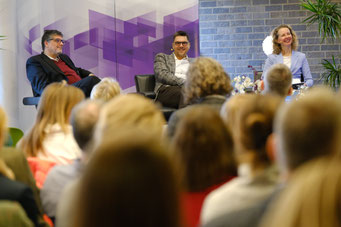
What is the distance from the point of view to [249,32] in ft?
23.7

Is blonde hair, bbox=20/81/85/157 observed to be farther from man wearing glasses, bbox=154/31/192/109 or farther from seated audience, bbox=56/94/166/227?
man wearing glasses, bbox=154/31/192/109

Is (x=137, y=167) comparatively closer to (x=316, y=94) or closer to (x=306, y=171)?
(x=306, y=171)

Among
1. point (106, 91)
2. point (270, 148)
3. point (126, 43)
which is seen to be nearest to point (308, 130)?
point (270, 148)

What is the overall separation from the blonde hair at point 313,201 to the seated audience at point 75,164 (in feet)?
3.23

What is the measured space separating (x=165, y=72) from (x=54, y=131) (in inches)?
128

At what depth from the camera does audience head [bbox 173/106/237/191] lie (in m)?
1.52

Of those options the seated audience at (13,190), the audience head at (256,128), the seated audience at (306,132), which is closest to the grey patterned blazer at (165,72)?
the seated audience at (13,190)

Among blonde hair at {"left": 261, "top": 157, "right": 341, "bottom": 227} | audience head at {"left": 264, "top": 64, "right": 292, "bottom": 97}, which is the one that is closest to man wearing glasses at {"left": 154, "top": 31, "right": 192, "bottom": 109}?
audience head at {"left": 264, "top": 64, "right": 292, "bottom": 97}

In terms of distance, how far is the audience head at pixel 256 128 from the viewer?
1425mm

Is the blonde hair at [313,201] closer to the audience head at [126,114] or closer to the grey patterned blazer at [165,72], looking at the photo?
the audience head at [126,114]

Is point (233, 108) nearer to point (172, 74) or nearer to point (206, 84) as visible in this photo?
point (206, 84)

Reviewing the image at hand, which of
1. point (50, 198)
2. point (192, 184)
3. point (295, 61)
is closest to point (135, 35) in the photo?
point (295, 61)

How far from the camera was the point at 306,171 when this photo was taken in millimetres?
836

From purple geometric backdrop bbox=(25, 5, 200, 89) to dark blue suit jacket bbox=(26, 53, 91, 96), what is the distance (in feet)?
3.33
